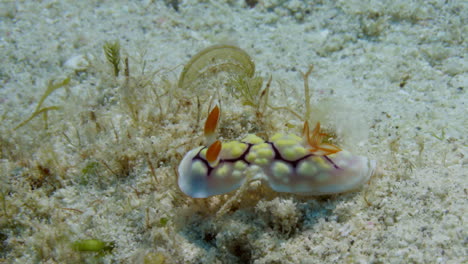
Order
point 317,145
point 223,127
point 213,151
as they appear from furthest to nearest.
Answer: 1. point 223,127
2. point 317,145
3. point 213,151

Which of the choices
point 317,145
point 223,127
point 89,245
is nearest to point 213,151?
point 317,145

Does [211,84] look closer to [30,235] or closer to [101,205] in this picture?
[101,205]

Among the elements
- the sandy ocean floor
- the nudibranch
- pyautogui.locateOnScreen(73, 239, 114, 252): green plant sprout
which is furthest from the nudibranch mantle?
pyautogui.locateOnScreen(73, 239, 114, 252): green plant sprout

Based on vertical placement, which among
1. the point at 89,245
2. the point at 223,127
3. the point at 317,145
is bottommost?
the point at 89,245

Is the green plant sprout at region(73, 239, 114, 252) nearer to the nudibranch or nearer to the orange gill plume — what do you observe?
the nudibranch

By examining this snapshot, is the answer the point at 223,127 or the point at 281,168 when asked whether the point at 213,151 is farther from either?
the point at 223,127

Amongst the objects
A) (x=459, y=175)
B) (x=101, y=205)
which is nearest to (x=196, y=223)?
(x=101, y=205)
